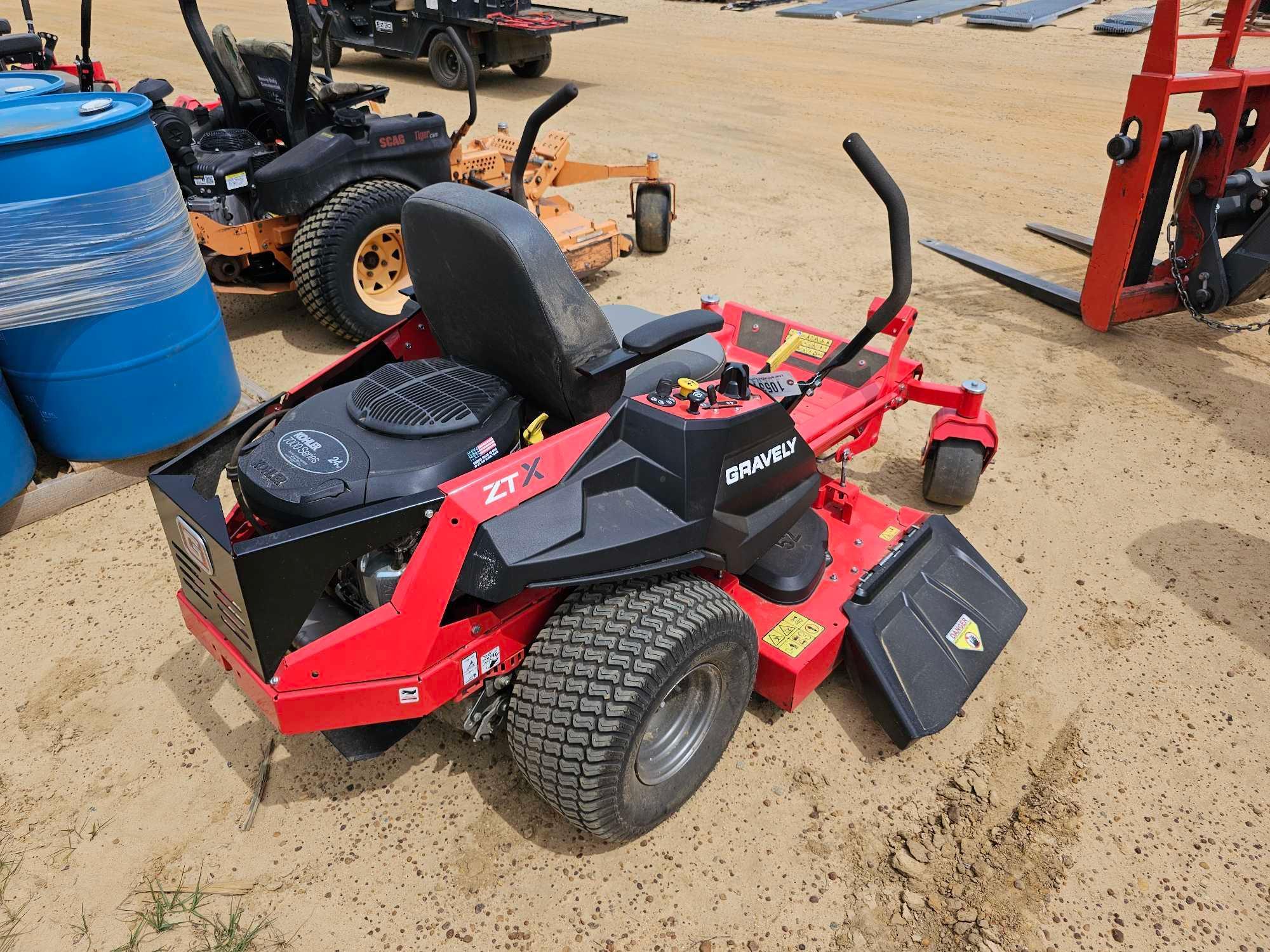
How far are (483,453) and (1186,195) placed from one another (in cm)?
→ 491

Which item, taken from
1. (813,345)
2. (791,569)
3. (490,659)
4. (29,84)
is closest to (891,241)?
(813,345)

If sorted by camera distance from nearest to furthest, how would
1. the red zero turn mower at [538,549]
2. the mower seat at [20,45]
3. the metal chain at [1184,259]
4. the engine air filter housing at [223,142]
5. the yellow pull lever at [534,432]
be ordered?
the red zero turn mower at [538,549]
the yellow pull lever at [534,432]
the metal chain at [1184,259]
the engine air filter housing at [223,142]
the mower seat at [20,45]


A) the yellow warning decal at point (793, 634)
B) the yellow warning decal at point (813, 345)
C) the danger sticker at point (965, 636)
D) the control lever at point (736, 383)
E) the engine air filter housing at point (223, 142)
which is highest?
the engine air filter housing at point (223, 142)

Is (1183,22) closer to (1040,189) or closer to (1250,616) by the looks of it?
(1040,189)

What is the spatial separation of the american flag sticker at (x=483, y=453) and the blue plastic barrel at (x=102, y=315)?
2.17m

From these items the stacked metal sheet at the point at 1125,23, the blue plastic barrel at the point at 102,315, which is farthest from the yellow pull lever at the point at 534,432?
the stacked metal sheet at the point at 1125,23

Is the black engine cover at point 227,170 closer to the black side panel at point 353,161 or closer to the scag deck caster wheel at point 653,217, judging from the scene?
the black side panel at point 353,161

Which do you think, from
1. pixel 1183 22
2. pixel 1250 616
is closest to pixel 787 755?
pixel 1250 616

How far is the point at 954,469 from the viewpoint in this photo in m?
3.74

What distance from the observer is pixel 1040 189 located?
312 inches

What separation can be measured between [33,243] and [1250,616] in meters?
4.71

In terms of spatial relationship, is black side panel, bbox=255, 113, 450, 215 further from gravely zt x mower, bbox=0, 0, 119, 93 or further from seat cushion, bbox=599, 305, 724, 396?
seat cushion, bbox=599, 305, 724, 396

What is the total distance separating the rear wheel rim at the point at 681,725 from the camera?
8.09ft

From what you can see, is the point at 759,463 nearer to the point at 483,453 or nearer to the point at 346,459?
the point at 483,453
